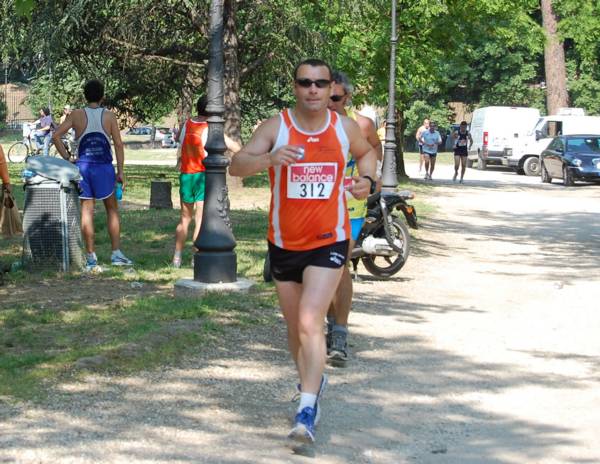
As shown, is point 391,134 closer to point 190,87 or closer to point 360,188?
point 190,87

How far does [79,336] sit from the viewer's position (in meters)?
8.34

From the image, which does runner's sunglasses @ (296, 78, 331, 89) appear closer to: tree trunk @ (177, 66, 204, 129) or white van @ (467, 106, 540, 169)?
tree trunk @ (177, 66, 204, 129)

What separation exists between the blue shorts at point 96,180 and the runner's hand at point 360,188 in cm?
580

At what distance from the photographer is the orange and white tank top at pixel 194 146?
38.7 feet

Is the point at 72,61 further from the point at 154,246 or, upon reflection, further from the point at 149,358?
the point at 149,358

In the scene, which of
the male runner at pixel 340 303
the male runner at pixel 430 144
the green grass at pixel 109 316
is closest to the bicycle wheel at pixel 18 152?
the male runner at pixel 430 144

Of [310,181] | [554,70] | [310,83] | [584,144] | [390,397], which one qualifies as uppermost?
[554,70]

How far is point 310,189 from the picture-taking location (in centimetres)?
598

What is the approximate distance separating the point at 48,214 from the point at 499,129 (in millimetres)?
34569

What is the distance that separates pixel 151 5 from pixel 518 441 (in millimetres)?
19425

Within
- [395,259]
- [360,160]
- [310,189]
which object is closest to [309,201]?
[310,189]

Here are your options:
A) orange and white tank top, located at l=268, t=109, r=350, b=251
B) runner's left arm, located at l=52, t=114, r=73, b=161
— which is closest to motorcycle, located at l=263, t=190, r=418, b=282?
runner's left arm, located at l=52, t=114, r=73, b=161

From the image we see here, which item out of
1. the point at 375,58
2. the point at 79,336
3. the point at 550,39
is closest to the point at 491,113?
the point at 550,39

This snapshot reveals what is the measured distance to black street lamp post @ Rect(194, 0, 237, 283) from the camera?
10203 millimetres
